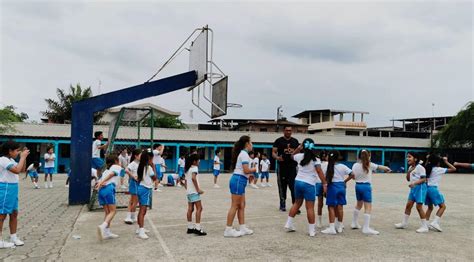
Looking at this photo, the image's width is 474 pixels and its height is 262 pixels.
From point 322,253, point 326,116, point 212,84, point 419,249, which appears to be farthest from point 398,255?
point 326,116

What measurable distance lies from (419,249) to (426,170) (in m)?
2.03

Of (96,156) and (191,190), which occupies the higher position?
(96,156)

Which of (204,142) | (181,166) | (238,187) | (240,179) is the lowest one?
(181,166)

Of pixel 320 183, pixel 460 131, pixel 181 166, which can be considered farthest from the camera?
pixel 460 131

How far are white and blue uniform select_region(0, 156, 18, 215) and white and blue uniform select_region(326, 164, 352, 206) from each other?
506 cm

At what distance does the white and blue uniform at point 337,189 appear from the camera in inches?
273

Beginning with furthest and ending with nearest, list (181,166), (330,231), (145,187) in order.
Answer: (181,166) < (330,231) < (145,187)

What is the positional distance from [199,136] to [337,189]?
85.5ft

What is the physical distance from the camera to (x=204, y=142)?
3244cm

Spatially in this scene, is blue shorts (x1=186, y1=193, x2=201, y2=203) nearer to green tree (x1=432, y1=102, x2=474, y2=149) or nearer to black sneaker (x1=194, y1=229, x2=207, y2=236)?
black sneaker (x1=194, y1=229, x2=207, y2=236)

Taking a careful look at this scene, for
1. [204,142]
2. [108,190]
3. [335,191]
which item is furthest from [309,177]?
[204,142]

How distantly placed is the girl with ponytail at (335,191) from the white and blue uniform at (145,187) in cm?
314

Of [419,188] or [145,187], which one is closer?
[145,187]

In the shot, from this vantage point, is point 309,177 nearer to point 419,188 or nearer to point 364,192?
point 364,192
